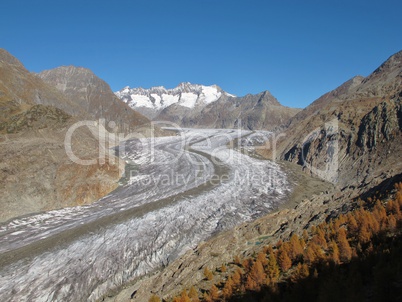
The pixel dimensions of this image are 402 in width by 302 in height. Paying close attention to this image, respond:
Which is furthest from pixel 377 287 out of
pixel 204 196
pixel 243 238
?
pixel 204 196

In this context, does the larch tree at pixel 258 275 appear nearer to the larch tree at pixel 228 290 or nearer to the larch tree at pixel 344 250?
the larch tree at pixel 228 290

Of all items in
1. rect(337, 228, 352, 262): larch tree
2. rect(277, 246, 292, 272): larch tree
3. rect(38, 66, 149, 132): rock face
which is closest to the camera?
rect(337, 228, 352, 262): larch tree

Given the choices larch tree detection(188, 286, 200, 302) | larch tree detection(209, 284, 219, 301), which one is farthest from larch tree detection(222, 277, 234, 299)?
larch tree detection(188, 286, 200, 302)

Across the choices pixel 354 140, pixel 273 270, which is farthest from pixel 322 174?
pixel 273 270

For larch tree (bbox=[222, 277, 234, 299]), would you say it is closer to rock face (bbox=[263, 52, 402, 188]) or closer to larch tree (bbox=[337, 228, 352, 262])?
larch tree (bbox=[337, 228, 352, 262])

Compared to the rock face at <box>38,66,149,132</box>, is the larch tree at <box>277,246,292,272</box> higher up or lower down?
lower down

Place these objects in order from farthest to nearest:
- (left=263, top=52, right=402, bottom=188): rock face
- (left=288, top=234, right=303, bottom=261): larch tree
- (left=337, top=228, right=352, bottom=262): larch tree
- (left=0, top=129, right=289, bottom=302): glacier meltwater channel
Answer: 1. (left=263, top=52, right=402, bottom=188): rock face
2. (left=0, top=129, right=289, bottom=302): glacier meltwater channel
3. (left=288, top=234, right=303, bottom=261): larch tree
4. (left=337, top=228, right=352, bottom=262): larch tree

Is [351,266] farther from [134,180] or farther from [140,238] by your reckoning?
[134,180]
